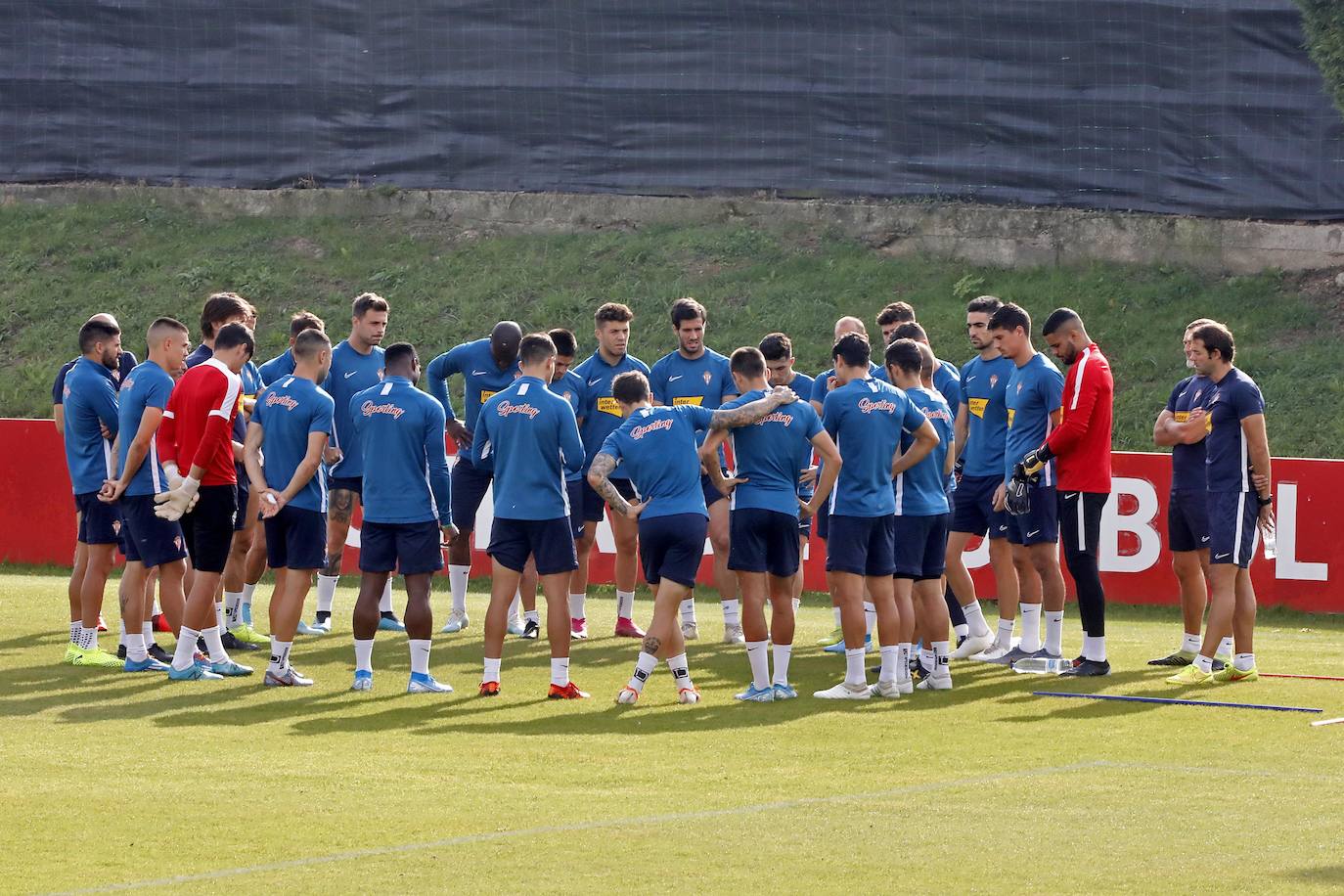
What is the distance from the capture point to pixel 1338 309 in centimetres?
2052

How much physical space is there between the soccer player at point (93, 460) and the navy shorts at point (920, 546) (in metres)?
5.14

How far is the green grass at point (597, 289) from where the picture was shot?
2031cm

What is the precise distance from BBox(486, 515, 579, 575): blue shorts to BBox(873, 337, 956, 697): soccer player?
6.55ft

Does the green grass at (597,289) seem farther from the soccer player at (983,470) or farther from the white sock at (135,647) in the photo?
the white sock at (135,647)

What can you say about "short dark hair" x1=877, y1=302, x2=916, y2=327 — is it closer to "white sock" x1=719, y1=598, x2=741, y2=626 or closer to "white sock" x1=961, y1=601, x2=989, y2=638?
"white sock" x1=961, y1=601, x2=989, y2=638

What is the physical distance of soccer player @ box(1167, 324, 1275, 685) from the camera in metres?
11.3

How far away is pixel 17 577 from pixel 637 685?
9677 millimetres

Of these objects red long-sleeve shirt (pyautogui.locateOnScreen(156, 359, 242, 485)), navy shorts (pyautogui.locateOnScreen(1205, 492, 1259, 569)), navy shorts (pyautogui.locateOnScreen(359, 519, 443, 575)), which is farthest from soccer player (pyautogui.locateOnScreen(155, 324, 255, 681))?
navy shorts (pyautogui.locateOnScreen(1205, 492, 1259, 569))

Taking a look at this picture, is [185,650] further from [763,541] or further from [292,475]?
[763,541]

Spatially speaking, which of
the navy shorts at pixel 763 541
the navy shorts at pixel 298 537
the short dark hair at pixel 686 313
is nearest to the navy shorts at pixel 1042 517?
the navy shorts at pixel 763 541

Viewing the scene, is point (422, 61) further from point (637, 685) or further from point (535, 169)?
point (637, 685)

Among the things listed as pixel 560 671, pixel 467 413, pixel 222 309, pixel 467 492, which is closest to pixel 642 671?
pixel 560 671

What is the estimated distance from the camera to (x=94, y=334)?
12.4 m

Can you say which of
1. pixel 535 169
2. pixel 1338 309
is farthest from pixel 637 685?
pixel 535 169
